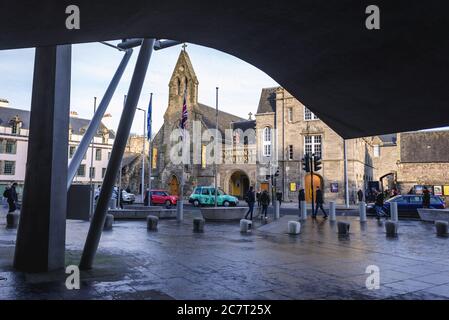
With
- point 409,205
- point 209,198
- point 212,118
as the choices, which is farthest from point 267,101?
point 409,205

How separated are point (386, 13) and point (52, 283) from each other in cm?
657

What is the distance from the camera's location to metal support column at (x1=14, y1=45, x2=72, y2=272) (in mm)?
7191

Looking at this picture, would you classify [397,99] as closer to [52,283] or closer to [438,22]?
[438,22]

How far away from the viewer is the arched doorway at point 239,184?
4697 cm

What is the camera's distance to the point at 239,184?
155 ft

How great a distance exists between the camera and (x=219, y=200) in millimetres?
33031

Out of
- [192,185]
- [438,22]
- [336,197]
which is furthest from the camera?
[192,185]

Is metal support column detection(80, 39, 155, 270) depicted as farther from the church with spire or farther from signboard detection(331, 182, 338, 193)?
the church with spire

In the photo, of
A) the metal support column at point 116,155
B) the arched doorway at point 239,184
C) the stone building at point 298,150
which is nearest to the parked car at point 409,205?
the stone building at point 298,150

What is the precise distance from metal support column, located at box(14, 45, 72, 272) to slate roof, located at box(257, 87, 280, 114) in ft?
120

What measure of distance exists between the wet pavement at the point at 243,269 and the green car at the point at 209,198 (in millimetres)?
20191

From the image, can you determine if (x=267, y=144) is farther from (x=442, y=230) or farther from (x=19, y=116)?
(x=19, y=116)

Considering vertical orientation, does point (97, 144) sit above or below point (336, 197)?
above
